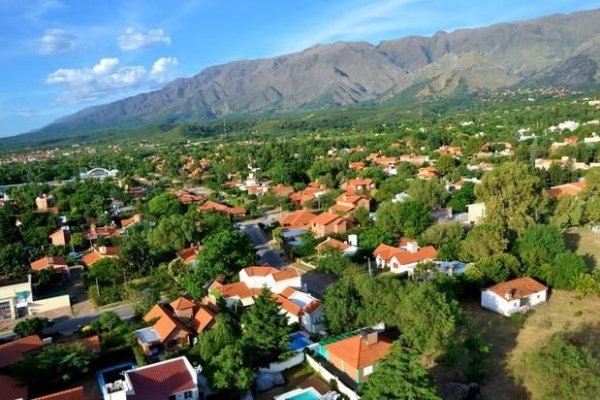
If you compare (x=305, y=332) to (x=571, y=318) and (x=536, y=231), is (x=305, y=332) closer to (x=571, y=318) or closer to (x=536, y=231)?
(x=571, y=318)

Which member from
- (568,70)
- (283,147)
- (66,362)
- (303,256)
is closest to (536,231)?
(303,256)

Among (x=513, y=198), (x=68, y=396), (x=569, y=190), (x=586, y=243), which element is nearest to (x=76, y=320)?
(x=68, y=396)

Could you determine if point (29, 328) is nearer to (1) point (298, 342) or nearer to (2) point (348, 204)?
(1) point (298, 342)

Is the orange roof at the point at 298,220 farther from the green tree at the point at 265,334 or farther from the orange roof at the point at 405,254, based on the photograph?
the green tree at the point at 265,334

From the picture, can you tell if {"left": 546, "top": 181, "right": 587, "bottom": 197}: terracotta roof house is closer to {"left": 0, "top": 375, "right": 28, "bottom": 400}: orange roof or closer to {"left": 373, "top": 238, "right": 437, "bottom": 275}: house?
{"left": 373, "top": 238, "right": 437, "bottom": 275}: house

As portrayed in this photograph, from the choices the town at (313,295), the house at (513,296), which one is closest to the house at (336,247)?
the town at (313,295)

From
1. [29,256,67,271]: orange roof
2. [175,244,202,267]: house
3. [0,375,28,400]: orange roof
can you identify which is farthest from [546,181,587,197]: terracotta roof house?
[0,375,28,400]: orange roof
